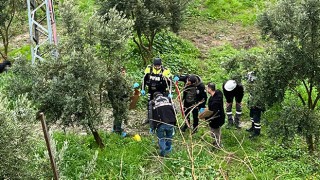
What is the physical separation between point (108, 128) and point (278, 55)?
507 cm

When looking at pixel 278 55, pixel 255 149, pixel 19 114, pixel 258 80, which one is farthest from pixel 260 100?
pixel 19 114

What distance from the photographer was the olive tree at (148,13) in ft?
46.7

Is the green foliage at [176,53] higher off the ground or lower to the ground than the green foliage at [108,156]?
higher

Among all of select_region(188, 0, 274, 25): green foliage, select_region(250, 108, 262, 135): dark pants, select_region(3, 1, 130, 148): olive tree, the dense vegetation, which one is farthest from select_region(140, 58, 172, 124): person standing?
select_region(188, 0, 274, 25): green foliage

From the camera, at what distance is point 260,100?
9328mm

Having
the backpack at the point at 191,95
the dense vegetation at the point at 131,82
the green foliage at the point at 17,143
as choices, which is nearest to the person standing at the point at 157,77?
the backpack at the point at 191,95

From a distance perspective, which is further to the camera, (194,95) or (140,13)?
(140,13)

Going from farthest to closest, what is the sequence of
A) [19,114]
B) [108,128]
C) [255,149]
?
[108,128]
[255,149]
[19,114]

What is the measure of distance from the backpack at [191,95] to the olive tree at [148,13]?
4.48m

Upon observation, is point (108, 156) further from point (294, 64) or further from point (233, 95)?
point (294, 64)

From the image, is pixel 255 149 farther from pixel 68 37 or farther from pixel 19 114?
pixel 19 114

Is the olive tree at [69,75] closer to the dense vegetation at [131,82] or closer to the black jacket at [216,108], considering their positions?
the dense vegetation at [131,82]

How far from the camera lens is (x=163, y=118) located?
900 cm

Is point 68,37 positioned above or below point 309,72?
above
